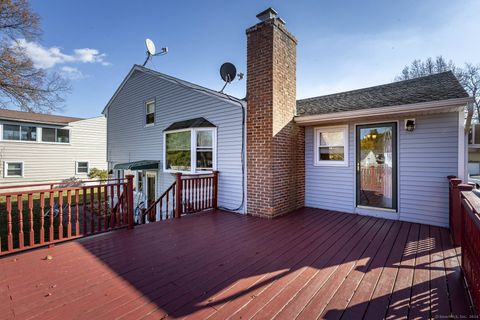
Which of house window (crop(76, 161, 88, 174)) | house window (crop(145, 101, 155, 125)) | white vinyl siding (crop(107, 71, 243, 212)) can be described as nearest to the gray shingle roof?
white vinyl siding (crop(107, 71, 243, 212))

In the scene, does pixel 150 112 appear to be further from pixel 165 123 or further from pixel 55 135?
pixel 55 135

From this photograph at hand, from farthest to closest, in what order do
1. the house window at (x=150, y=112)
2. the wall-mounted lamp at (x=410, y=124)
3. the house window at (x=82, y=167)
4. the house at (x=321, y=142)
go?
the house window at (x=82, y=167) < the house window at (x=150, y=112) < the wall-mounted lamp at (x=410, y=124) < the house at (x=321, y=142)

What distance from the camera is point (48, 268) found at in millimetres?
2812

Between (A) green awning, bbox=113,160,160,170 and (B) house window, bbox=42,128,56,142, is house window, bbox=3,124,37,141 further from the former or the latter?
(A) green awning, bbox=113,160,160,170

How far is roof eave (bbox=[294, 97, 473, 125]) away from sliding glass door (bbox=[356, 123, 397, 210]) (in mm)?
657

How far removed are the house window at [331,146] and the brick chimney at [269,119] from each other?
2.76 ft

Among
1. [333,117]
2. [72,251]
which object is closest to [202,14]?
[333,117]

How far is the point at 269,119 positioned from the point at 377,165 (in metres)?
2.91

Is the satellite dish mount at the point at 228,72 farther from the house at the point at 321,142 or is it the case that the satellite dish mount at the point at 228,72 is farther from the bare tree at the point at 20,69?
the bare tree at the point at 20,69

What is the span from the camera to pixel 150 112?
924cm

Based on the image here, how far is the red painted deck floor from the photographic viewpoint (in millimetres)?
2057

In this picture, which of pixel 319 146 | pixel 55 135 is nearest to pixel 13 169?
pixel 55 135

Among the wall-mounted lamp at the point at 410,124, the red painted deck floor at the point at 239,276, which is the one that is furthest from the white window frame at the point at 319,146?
the red painted deck floor at the point at 239,276

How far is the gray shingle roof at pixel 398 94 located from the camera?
15.6ft
